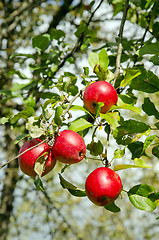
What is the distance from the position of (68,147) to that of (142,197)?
0.26 m

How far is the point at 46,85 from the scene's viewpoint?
126 centimetres

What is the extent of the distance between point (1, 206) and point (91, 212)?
277 centimetres

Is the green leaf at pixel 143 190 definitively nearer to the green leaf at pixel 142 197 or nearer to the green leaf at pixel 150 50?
the green leaf at pixel 142 197

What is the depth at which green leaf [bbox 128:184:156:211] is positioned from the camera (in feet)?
2.37

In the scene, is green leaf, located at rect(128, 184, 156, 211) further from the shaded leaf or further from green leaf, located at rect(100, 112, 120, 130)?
the shaded leaf

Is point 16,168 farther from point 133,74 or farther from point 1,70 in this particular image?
point 133,74

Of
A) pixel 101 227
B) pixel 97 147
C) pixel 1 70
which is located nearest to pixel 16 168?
pixel 1 70

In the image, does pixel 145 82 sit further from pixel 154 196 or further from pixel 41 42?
pixel 41 42

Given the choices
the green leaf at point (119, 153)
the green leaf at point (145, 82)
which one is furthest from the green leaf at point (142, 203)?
the green leaf at point (145, 82)

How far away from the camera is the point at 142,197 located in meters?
0.75

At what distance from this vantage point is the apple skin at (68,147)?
2.25 ft

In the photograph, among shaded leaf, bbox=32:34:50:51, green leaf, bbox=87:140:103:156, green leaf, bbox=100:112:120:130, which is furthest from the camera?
shaded leaf, bbox=32:34:50:51

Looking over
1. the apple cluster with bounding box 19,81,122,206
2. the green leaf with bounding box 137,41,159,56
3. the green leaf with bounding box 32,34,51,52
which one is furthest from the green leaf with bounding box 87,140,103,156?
the green leaf with bounding box 32,34,51,52

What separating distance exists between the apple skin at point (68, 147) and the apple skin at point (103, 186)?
7 cm
